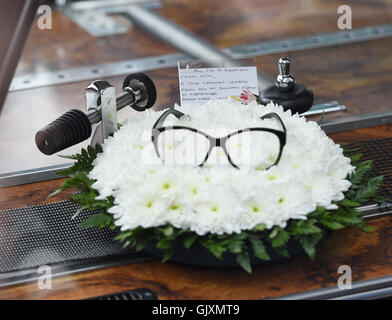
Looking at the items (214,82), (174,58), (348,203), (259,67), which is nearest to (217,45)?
(174,58)

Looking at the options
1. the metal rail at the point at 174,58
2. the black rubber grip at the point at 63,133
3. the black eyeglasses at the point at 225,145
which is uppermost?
the metal rail at the point at 174,58

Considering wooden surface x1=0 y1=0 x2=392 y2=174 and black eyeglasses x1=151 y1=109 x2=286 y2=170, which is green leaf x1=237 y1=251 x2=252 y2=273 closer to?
black eyeglasses x1=151 y1=109 x2=286 y2=170

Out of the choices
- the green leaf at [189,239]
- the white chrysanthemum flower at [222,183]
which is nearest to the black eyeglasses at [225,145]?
the white chrysanthemum flower at [222,183]

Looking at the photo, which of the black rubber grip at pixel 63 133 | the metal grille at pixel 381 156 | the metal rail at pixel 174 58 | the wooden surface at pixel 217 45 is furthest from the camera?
the metal rail at pixel 174 58

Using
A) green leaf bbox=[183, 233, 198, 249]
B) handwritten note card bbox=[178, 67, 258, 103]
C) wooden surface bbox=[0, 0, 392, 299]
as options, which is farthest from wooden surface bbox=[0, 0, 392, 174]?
green leaf bbox=[183, 233, 198, 249]

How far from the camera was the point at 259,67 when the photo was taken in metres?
2.05

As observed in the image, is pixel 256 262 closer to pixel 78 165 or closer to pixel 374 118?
pixel 78 165

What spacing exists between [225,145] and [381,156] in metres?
0.50

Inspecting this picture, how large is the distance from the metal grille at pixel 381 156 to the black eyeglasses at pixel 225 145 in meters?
0.30

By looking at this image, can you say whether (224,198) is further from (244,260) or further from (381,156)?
(381,156)

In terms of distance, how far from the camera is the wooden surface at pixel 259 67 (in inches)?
41.9

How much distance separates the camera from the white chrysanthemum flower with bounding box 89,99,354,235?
999mm

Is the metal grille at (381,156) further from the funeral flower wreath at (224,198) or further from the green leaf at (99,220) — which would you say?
the green leaf at (99,220)

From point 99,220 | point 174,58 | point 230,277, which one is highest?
point 174,58
